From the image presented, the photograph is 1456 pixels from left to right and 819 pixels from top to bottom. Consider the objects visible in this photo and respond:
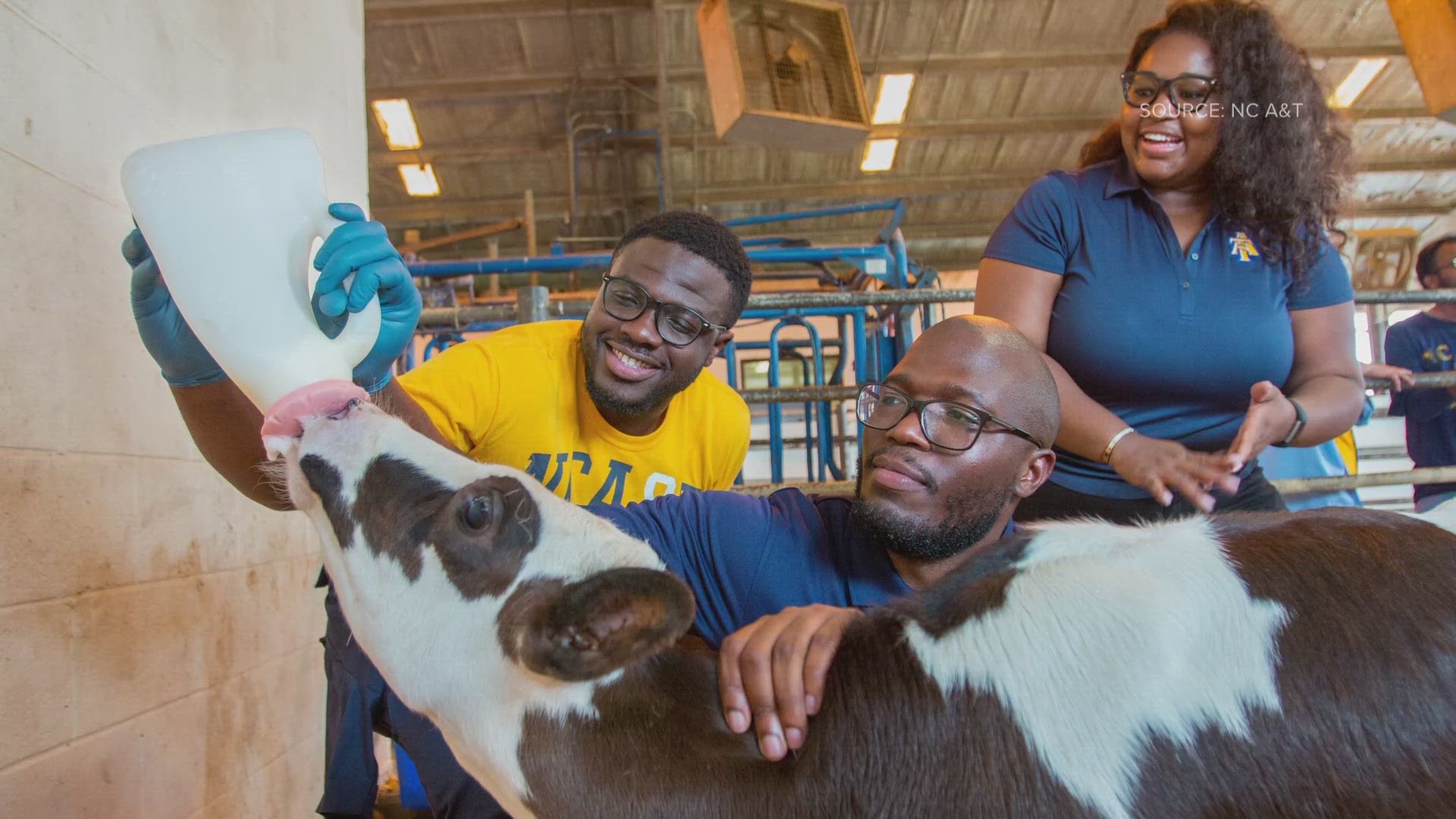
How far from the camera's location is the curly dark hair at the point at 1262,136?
2.04 metres

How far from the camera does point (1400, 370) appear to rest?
143 inches

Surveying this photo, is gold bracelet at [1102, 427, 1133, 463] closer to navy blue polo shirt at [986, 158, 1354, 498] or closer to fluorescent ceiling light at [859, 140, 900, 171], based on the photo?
navy blue polo shirt at [986, 158, 1354, 498]

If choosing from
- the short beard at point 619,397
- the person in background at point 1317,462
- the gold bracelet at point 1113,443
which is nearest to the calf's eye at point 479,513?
the short beard at point 619,397

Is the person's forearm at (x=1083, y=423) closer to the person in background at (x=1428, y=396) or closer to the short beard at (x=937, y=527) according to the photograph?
the short beard at (x=937, y=527)

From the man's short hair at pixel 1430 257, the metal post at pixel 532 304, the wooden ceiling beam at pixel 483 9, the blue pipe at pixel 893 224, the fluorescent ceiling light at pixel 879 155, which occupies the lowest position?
the metal post at pixel 532 304

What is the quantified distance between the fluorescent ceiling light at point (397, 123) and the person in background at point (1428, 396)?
328 inches

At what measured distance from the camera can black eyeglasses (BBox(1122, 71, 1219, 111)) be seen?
203 centimetres

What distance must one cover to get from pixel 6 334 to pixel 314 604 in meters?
1.48

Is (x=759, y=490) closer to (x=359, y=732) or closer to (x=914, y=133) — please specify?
(x=359, y=732)

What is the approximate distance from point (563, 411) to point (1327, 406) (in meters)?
1.64

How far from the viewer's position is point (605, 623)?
114 centimetres

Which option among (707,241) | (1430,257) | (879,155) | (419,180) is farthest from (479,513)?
(419,180)

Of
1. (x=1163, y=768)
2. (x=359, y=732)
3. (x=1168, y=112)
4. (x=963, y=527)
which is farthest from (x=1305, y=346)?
(x=359, y=732)

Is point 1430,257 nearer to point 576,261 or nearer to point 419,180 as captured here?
point 576,261
